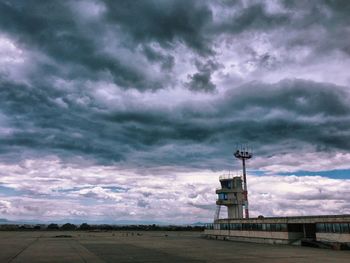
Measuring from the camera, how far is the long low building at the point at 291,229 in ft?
176

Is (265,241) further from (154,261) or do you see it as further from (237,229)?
(154,261)

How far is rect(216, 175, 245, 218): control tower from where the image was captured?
102062mm

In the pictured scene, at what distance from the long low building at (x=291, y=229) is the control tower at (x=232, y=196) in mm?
10489

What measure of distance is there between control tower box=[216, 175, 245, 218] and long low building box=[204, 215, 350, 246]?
1049cm

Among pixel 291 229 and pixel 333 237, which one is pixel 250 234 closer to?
pixel 291 229

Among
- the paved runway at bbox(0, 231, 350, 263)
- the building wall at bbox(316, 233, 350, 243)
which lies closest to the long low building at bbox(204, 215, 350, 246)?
the building wall at bbox(316, 233, 350, 243)

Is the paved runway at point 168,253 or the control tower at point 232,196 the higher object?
the control tower at point 232,196

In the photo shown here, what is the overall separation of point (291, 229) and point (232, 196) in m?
37.3

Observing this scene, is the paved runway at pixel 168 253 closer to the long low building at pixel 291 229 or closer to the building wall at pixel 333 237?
the building wall at pixel 333 237

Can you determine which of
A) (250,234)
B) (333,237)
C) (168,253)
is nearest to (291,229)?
(333,237)

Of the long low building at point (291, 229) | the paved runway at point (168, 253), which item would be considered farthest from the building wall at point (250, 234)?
the paved runway at point (168, 253)

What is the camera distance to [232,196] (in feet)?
337

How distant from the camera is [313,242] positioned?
57844 millimetres

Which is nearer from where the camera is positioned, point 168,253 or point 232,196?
point 168,253
